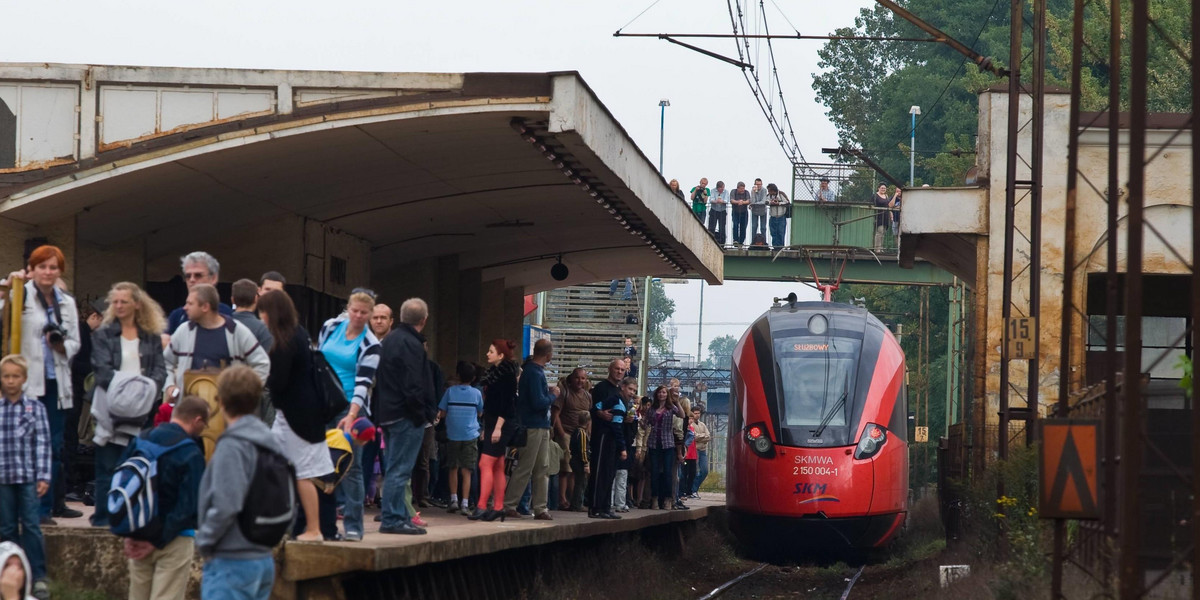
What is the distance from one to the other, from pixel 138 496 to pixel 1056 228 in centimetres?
1549

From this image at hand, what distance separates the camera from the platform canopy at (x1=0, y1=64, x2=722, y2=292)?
508 inches

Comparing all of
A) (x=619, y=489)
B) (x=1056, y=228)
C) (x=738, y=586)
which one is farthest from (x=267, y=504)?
(x=1056, y=228)

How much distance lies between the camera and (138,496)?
23.4 feet

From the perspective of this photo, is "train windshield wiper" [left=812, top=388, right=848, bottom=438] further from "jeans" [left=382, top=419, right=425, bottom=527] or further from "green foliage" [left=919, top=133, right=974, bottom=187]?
"green foliage" [left=919, top=133, right=974, bottom=187]

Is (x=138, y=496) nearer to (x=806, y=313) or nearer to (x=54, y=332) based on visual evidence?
(x=54, y=332)

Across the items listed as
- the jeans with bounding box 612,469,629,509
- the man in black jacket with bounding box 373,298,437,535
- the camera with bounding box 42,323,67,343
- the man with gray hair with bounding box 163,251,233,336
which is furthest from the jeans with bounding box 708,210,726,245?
the man with gray hair with bounding box 163,251,233,336

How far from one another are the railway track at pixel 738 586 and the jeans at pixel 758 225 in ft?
59.7

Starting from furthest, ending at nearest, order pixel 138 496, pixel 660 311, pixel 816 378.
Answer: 1. pixel 660 311
2. pixel 816 378
3. pixel 138 496

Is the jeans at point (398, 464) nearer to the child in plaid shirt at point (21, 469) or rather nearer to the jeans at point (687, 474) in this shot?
the child in plaid shirt at point (21, 469)

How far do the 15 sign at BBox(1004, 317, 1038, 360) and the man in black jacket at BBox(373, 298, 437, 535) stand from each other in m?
8.47

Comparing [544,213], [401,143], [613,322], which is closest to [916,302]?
[613,322]

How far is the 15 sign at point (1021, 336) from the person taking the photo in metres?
16.8

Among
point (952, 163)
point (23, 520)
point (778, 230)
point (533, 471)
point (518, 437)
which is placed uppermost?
point (952, 163)

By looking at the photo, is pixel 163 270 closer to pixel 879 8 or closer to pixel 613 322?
pixel 613 322
